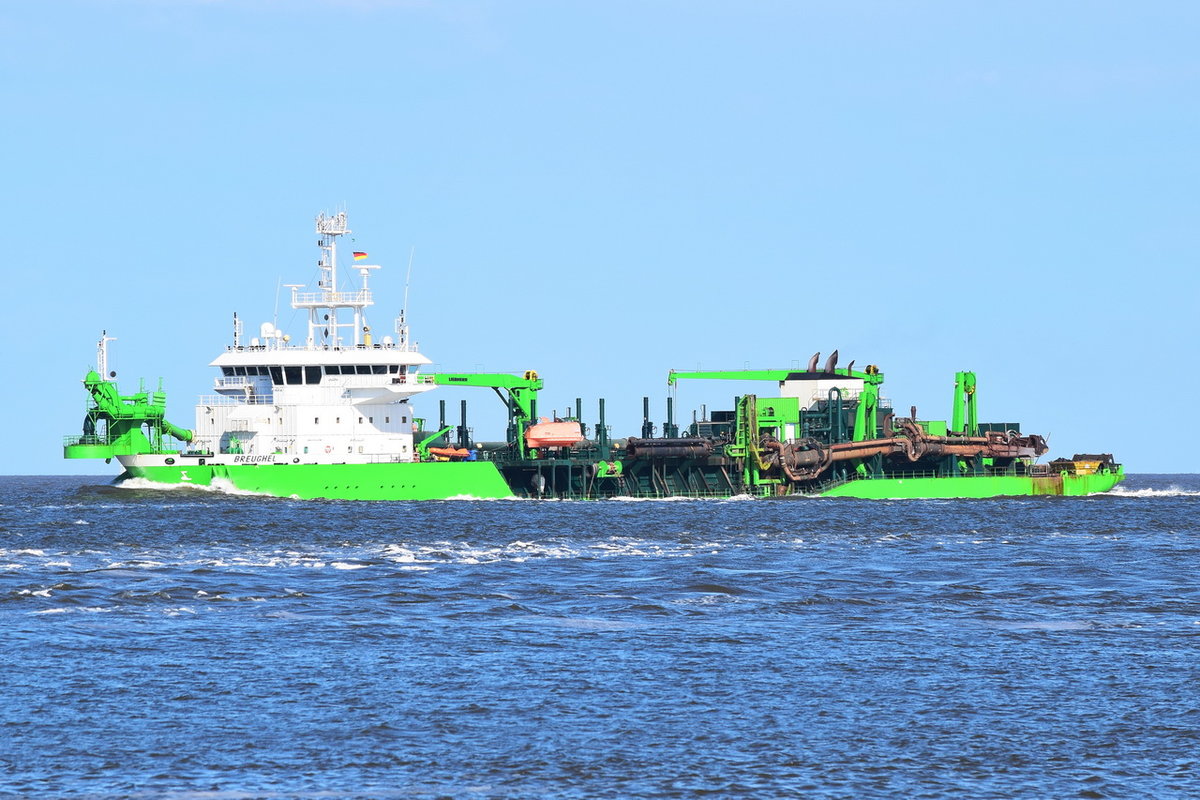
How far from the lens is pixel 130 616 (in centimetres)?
2864

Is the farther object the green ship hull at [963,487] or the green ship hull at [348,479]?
the green ship hull at [963,487]

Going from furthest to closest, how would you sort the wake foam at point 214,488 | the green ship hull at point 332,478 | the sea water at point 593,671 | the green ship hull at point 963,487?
the green ship hull at point 963,487 < the green ship hull at point 332,478 < the wake foam at point 214,488 < the sea water at point 593,671

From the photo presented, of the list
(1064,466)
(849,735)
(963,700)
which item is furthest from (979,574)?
(1064,466)

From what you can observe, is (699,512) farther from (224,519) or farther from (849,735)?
(849,735)

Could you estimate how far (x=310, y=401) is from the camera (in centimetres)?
6725

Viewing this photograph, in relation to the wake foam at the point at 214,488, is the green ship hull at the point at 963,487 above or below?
below

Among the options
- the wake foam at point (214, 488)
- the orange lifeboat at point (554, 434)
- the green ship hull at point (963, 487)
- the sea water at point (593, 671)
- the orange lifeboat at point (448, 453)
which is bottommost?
the sea water at point (593, 671)

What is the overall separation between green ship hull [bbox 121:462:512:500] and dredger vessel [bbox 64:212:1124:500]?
6 centimetres

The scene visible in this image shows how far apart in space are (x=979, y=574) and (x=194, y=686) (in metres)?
21.7

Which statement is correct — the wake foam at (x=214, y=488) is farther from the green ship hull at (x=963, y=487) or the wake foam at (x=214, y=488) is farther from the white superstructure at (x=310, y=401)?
the green ship hull at (x=963, y=487)

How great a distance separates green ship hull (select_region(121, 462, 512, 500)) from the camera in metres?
64.4

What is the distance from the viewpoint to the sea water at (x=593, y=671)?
1692 centimetres

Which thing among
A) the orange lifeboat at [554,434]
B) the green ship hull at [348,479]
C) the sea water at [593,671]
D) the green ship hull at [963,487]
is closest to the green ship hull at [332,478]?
the green ship hull at [348,479]

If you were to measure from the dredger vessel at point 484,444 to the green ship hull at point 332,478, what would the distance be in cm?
6
